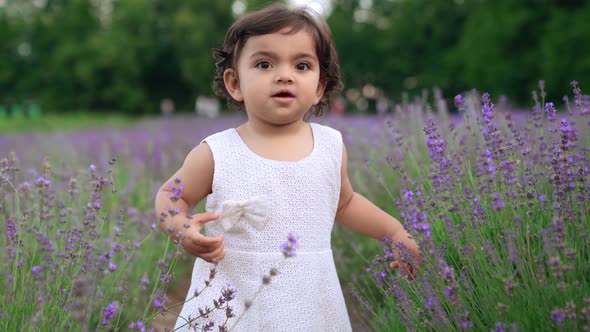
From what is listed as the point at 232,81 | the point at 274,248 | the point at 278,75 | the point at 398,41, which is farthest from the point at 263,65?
the point at 398,41

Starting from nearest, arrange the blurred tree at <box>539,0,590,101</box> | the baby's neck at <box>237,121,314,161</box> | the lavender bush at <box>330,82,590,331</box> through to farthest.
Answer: the lavender bush at <box>330,82,590,331</box>, the baby's neck at <box>237,121,314,161</box>, the blurred tree at <box>539,0,590,101</box>

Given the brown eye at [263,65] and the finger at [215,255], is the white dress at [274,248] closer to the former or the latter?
the finger at [215,255]

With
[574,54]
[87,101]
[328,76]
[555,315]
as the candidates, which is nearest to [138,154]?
[328,76]

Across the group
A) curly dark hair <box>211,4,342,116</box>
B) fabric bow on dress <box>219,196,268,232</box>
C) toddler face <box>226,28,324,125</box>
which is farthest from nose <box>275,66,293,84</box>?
fabric bow on dress <box>219,196,268,232</box>

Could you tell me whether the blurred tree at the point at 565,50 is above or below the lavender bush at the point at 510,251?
below

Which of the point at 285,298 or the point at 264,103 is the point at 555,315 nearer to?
the point at 285,298

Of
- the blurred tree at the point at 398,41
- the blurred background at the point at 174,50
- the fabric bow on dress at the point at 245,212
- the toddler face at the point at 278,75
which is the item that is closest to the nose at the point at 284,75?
the toddler face at the point at 278,75

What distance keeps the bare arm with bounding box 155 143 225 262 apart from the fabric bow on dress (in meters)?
0.09

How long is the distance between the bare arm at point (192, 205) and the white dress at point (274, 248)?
0.16 feet

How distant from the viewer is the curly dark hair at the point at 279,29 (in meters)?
2.04

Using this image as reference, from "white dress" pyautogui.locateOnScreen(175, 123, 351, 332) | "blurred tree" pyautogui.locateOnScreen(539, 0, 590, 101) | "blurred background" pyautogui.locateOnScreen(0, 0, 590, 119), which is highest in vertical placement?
"white dress" pyautogui.locateOnScreen(175, 123, 351, 332)

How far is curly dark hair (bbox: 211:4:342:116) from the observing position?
80.4 inches

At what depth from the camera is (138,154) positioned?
21.4 ft

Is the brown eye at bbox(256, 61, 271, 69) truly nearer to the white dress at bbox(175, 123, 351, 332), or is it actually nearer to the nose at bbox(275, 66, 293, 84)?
the nose at bbox(275, 66, 293, 84)
